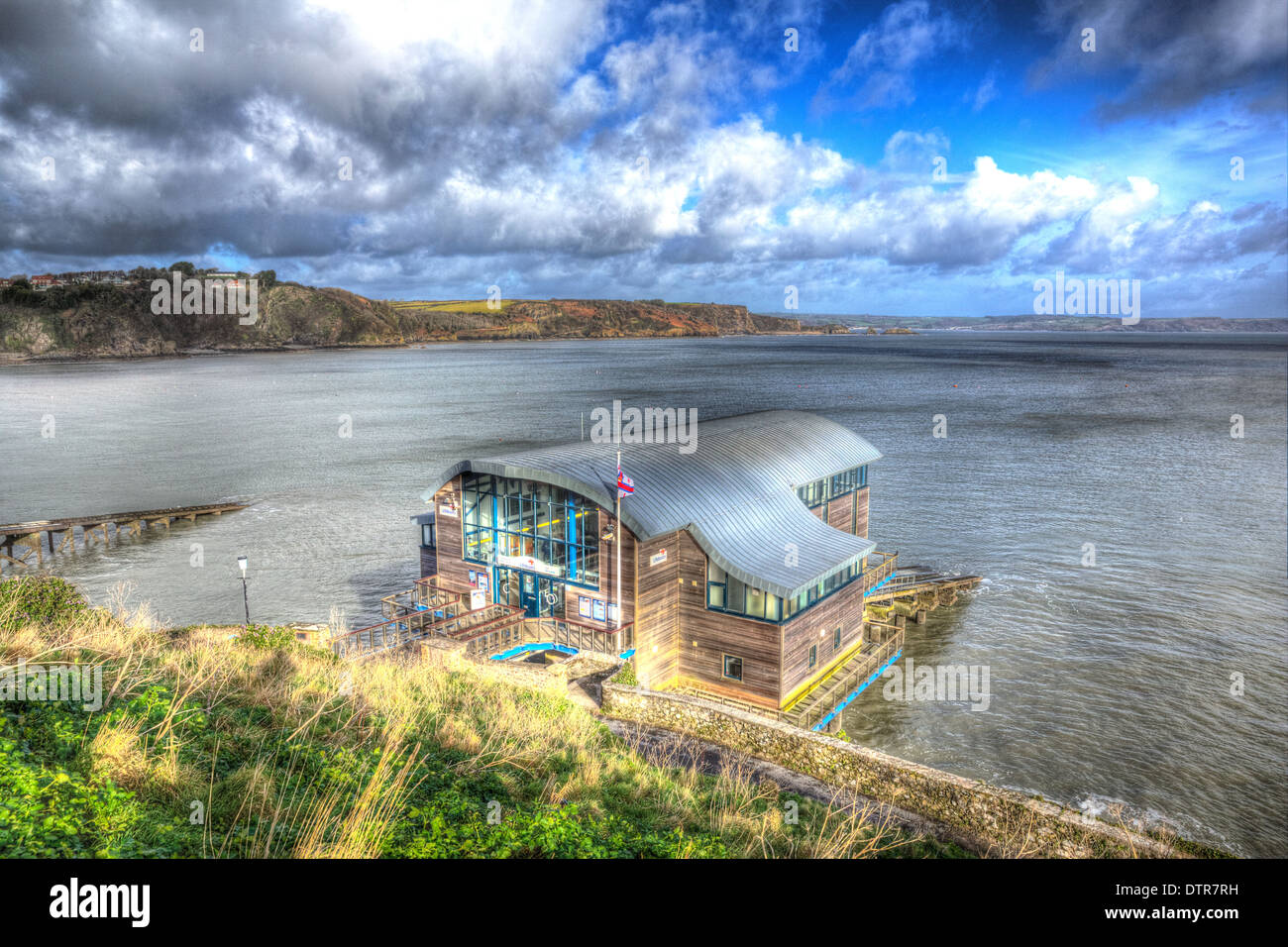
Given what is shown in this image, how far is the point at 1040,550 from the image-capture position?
40.3m

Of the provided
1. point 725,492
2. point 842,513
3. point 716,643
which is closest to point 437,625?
point 716,643

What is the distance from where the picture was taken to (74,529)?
148 feet

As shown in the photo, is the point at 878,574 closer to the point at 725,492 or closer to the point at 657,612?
the point at 725,492

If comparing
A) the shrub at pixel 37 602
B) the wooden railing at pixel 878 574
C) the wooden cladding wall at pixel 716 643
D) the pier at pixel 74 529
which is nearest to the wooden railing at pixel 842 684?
the wooden cladding wall at pixel 716 643

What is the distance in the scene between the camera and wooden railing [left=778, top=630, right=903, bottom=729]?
2225 cm

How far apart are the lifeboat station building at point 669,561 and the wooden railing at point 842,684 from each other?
0.44m

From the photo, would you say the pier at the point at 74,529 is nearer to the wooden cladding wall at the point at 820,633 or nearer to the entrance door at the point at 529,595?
the entrance door at the point at 529,595

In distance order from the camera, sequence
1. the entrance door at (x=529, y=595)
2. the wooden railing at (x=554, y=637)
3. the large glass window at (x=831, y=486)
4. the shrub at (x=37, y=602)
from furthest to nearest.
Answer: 1. the large glass window at (x=831, y=486)
2. the entrance door at (x=529, y=595)
3. the wooden railing at (x=554, y=637)
4. the shrub at (x=37, y=602)

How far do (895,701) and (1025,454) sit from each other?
4809 cm

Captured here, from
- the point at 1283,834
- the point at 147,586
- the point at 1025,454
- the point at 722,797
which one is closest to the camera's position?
the point at 722,797

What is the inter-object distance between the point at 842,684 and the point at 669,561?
735 cm

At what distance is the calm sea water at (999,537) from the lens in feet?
75.7

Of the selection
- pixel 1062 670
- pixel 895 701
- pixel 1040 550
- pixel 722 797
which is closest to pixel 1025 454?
pixel 1040 550
